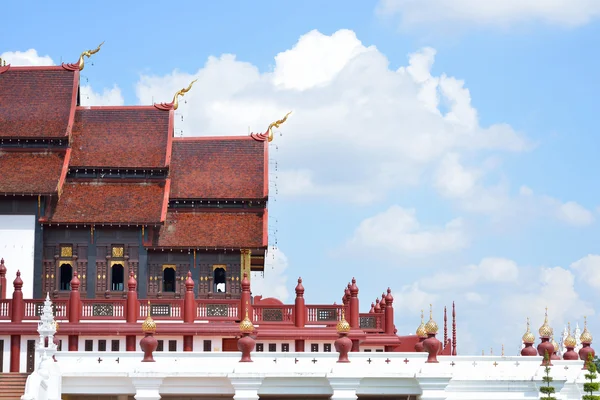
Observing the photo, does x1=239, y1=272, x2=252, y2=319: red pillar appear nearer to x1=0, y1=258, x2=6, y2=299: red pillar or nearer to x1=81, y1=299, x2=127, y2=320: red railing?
x1=81, y1=299, x2=127, y2=320: red railing

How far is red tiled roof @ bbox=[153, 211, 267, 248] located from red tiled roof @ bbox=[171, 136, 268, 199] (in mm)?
822

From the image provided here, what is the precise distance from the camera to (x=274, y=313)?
48.5 metres

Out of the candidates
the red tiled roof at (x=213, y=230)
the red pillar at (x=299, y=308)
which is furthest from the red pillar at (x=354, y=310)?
the red tiled roof at (x=213, y=230)

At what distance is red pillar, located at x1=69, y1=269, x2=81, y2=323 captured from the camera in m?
47.0

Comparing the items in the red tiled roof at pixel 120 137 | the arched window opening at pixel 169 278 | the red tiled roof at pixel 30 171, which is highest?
the red tiled roof at pixel 120 137

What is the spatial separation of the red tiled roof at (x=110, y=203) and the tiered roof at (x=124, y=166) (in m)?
0.04

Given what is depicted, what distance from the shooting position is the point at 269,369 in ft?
125

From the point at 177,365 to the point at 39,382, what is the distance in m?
4.44

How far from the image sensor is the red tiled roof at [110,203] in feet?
170

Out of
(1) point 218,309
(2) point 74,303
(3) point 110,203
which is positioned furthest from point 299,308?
(3) point 110,203

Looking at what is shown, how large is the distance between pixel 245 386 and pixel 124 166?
18350mm

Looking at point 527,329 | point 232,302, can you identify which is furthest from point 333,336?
point 527,329

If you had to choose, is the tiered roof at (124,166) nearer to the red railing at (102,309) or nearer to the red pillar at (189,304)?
the red pillar at (189,304)

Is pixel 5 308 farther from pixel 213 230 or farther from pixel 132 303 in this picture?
pixel 213 230
